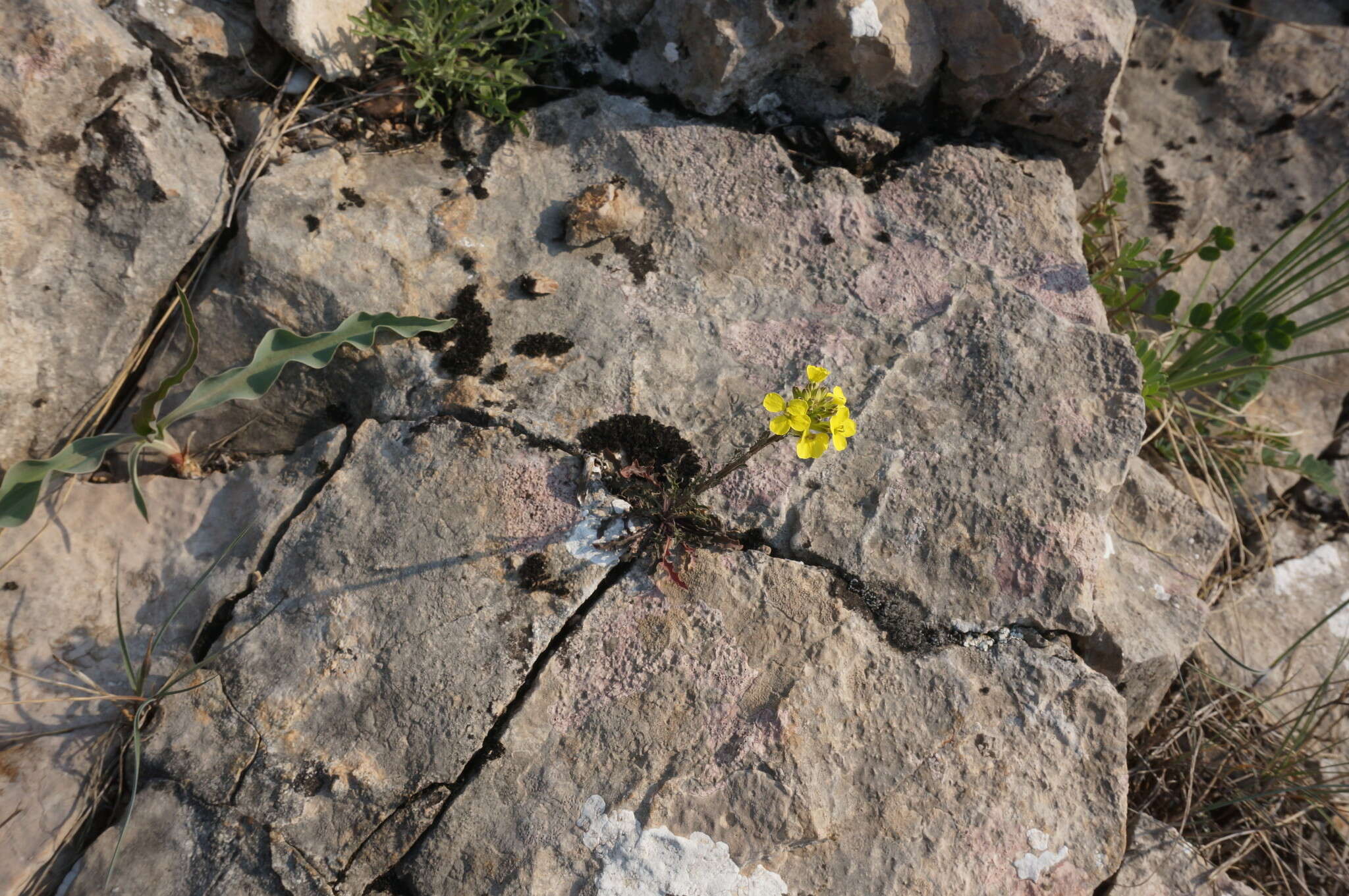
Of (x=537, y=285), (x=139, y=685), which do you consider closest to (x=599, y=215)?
(x=537, y=285)

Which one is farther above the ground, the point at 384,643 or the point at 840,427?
the point at 840,427

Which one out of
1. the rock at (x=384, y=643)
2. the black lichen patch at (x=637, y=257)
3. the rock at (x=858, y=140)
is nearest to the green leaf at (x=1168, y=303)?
the rock at (x=858, y=140)

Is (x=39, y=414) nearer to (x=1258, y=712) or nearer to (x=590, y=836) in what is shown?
(x=590, y=836)

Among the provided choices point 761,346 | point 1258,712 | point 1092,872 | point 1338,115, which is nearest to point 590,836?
point 1092,872

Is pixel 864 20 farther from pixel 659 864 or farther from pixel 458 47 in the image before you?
pixel 659 864

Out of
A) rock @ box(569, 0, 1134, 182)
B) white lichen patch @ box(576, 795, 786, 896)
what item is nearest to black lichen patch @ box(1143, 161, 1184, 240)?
rock @ box(569, 0, 1134, 182)

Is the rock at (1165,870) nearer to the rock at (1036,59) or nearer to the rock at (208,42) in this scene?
the rock at (1036,59)

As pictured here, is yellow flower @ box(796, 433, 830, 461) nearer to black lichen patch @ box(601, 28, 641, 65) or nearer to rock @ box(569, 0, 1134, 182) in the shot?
rock @ box(569, 0, 1134, 182)
